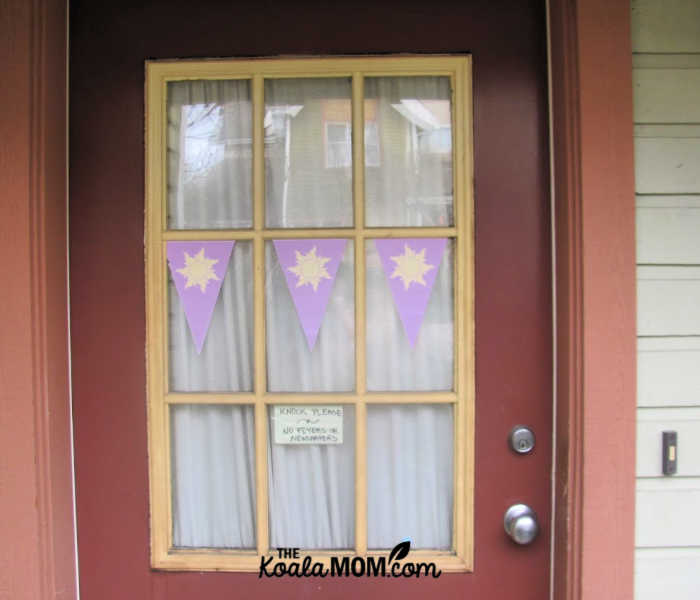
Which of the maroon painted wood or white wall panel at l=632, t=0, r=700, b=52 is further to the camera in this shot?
the maroon painted wood

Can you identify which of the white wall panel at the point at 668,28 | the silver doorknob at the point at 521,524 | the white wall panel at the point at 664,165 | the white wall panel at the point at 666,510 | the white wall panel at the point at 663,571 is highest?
the white wall panel at the point at 668,28

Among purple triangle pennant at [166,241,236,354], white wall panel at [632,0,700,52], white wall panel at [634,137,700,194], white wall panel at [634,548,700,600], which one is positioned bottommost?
white wall panel at [634,548,700,600]

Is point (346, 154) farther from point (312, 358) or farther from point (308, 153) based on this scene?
point (312, 358)

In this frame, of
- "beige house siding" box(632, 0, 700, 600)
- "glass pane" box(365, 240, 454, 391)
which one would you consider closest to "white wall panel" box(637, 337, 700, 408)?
"beige house siding" box(632, 0, 700, 600)

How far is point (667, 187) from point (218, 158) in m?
1.34

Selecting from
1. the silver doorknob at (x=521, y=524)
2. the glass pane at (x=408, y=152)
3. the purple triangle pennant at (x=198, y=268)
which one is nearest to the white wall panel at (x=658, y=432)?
the silver doorknob at (x=521, y=524)

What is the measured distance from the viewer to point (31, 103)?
1.33 m

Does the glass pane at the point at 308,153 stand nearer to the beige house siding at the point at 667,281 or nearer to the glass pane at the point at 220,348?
the glass pane at the point at 220,348

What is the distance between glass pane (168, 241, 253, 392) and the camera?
1.51 m

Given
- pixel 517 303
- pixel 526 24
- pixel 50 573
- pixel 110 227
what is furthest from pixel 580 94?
pixel 50 573

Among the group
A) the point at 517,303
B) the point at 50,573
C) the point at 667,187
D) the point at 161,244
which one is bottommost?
the point at 50,573

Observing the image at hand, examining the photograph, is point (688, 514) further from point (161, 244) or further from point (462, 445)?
point (161, 244)

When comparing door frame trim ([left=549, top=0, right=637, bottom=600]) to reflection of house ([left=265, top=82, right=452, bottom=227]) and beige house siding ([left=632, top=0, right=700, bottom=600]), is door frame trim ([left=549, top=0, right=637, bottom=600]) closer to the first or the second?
beige house siding ([left=632, top=0, right=700, bottom=600])

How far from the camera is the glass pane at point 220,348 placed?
151cm
